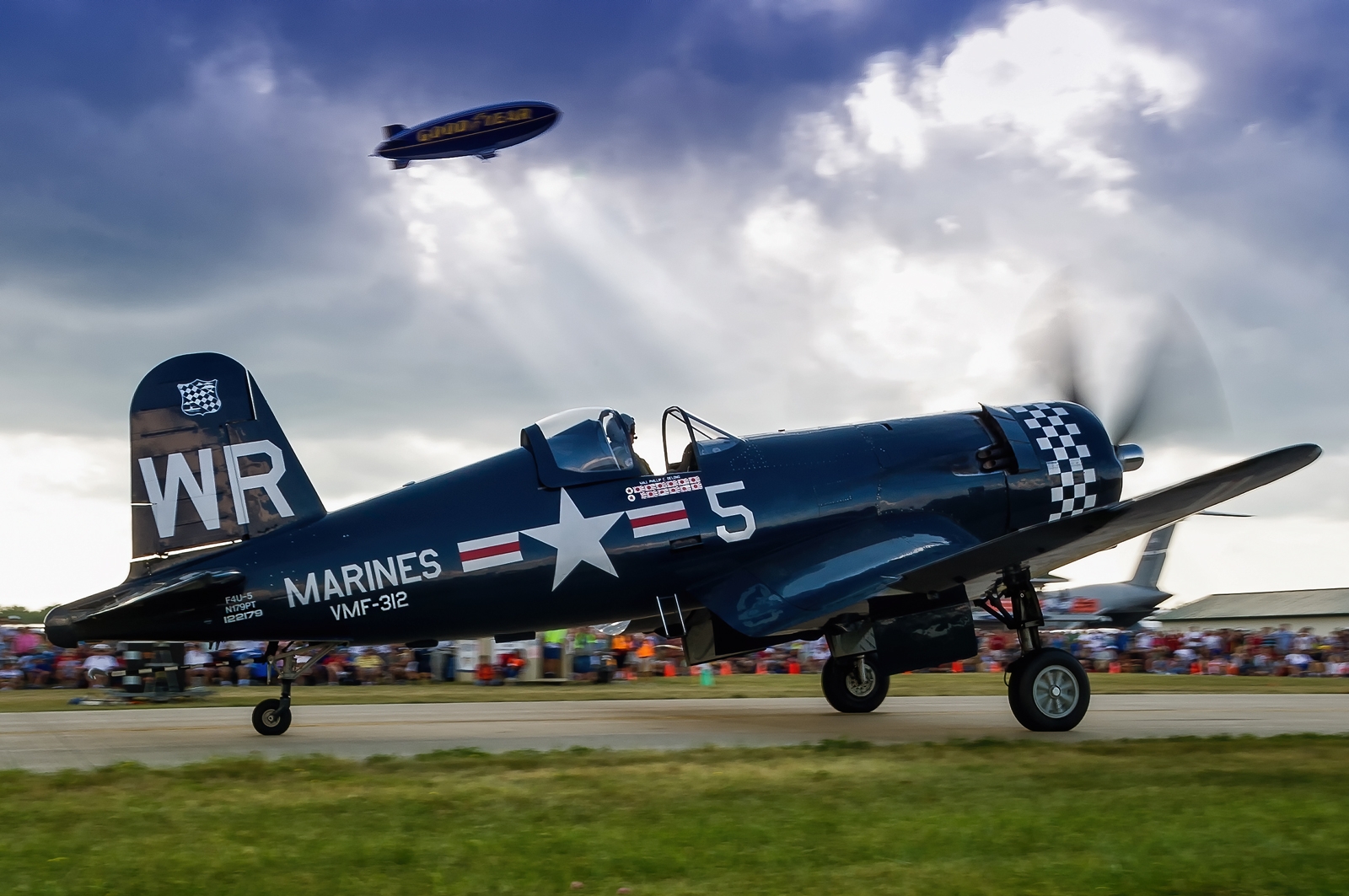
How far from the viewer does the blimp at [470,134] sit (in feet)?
135

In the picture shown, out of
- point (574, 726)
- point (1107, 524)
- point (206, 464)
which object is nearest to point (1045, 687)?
point (1107, 524)

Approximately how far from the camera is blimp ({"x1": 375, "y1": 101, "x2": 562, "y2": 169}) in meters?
41.2

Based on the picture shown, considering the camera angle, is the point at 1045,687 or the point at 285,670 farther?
the point at 1045,687

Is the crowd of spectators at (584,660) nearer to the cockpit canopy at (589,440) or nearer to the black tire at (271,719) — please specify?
the black tire at (271,719)

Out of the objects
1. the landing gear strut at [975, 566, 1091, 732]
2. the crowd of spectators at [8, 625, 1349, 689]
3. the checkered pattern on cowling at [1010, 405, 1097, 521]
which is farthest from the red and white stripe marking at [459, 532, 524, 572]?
the crowd of spectators at [8, 625, 1349, 689]

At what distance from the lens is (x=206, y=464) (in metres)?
9.09

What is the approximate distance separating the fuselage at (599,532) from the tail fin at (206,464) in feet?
0.75

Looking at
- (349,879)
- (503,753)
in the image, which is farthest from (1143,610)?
(349,879)

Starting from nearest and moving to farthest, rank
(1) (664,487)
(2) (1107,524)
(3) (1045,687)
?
(2) (1107,524), (3) (1045,687), (1) (664,487)

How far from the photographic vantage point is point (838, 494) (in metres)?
10.6

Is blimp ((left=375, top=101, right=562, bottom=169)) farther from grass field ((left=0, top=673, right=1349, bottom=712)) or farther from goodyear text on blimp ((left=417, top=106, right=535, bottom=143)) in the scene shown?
grass field ((left=0, top=673, right=1349, bottom=712))

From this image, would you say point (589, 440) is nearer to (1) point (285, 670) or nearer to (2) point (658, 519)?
(2) point (658, 519)

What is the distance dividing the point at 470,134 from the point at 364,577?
35.4 meters

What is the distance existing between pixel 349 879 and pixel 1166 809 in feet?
13.5
